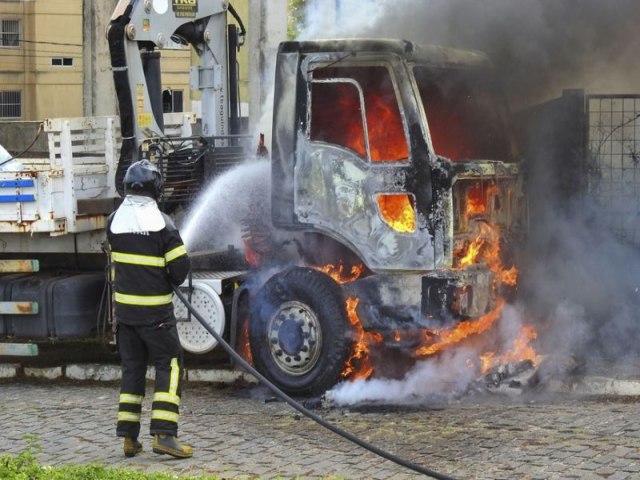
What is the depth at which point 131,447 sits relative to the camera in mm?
6816

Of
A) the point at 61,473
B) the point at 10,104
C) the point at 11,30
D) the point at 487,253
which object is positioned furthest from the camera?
the point at 10,104

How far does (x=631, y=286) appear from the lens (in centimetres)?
975

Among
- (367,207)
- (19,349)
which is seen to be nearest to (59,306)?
(19,349)

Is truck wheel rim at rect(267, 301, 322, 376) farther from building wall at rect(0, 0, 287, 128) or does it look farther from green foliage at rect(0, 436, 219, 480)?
building wall at rect(0, 0, 287, 128)

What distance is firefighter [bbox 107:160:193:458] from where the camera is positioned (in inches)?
267

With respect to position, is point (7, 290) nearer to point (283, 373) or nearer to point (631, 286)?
point (283, 373)

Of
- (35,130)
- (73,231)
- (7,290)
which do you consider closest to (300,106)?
(73,231)

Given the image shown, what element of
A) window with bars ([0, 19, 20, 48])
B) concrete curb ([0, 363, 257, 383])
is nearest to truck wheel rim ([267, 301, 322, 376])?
concrete curb ([0, 363, 257, 383])

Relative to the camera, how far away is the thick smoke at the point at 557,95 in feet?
29.4

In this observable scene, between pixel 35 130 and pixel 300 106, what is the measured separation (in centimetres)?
956

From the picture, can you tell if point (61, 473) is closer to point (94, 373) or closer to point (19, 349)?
point (19, 349)

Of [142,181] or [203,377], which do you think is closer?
[142,181]

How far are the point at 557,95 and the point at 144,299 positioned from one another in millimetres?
4864

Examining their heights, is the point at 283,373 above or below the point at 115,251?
below
